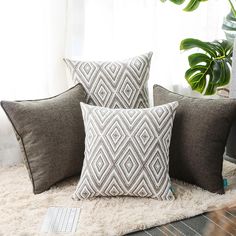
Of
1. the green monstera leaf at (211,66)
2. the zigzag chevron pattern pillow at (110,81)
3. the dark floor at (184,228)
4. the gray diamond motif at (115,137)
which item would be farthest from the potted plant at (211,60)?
the dark floor at (184,228)

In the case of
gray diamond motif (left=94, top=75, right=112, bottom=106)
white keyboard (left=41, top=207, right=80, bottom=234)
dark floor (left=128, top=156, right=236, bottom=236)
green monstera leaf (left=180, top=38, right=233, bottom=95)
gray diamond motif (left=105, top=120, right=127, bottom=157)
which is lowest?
white keyboard (left=41, top=207, right=80, bottom=234)

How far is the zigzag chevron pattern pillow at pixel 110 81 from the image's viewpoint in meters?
1.89

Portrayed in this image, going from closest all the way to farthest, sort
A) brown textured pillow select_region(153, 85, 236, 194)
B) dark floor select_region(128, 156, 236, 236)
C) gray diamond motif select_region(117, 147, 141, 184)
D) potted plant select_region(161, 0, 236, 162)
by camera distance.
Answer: dark floor select_region(128, 156, 236, 236) < gray diamond motif select_region(117, 147, 141, 184) < brown textured pillow select_region(153, 85, 236, 194) < potted plant select_region(161, 0, 236, 162)

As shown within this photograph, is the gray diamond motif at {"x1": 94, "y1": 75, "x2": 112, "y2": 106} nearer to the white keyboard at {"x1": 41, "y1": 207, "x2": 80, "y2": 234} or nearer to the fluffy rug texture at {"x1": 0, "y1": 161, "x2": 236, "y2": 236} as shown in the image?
the fluffy rug texture at {"x1": 0, "y1": 161, "x2": 236, "y2": 236}

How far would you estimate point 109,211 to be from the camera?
1.58 meters

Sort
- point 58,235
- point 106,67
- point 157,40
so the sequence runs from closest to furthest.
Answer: point 58,235 → point 106,67 → point 157,40

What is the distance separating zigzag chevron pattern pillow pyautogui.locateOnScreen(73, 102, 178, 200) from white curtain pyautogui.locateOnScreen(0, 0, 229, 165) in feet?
1.80

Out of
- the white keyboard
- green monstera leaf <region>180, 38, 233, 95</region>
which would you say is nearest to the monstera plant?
green monstera leaf <region>180, 38, 233, 95</region>

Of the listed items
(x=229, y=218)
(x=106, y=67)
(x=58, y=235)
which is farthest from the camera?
(x=106, y=67)

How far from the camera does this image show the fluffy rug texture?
147cm

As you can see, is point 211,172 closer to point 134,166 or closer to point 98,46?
point 134,166

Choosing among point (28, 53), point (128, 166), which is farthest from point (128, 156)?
point (28, 53)

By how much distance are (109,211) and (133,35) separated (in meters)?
1.09

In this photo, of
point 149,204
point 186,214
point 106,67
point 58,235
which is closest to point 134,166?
point 149,204
